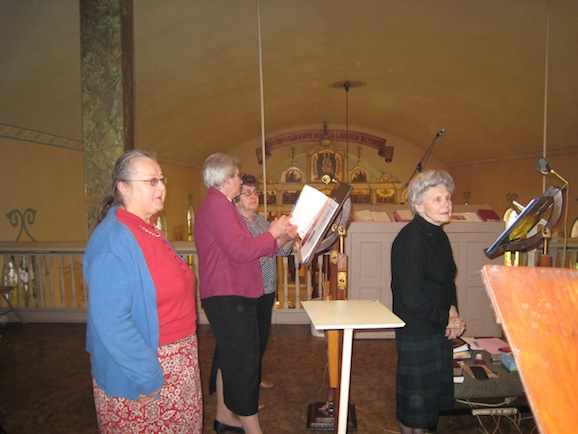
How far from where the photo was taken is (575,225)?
8.97 m

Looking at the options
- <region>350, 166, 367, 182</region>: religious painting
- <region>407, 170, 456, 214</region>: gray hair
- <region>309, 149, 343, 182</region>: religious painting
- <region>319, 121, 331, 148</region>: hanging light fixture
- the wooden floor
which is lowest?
the wooden floor

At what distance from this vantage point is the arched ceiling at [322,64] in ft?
17.8

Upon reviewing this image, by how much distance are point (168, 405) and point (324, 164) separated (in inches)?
518

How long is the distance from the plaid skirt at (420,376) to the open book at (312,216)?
66 centimetres

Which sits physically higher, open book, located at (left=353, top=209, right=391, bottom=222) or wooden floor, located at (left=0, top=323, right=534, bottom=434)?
open book, located at (left=353, top=209, right=391, bottom=222)

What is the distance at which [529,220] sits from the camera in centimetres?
260

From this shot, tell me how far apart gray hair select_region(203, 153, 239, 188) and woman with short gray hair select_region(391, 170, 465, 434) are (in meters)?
0.93

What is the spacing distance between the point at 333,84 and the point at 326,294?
7739 mm

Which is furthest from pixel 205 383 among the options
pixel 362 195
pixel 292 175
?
pixel 362 195

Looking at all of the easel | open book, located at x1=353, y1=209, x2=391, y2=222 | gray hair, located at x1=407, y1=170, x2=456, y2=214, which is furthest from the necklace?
open book, located at x1=353, y1=209, x2=391, y2=222

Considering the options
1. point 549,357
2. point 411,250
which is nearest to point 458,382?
point 411,250

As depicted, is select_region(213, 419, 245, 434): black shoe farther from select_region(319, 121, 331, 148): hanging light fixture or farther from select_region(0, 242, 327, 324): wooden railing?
select_region(319, 121, 331, 148): hanging light fixture

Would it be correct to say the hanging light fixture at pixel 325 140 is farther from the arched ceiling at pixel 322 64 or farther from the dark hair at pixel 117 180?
the dark hair at pixel 117 180

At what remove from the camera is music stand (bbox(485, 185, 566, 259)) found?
2.47 metres
